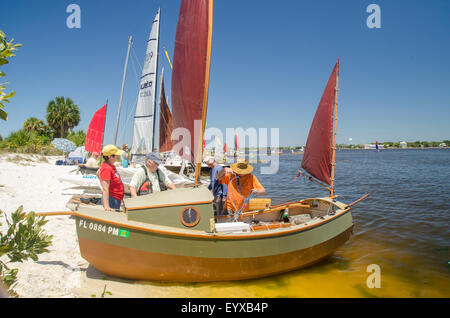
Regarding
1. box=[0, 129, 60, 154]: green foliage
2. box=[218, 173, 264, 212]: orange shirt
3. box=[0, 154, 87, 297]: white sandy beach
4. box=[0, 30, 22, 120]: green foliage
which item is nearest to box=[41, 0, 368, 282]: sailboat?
box=[218, 173, 264, 212]: orange shirt

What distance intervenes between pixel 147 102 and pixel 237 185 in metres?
9.75

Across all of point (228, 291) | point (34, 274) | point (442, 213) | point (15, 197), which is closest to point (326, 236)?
point (228, 291)

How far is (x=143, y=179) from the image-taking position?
15.3ft

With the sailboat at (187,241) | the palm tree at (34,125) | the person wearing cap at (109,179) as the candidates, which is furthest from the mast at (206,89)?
the palm tree at (34,125)

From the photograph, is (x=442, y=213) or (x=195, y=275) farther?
(x=442, y=213)

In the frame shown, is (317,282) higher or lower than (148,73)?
lower

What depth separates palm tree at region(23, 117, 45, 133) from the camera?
34.8 meters

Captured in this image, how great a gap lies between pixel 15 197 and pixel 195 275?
26.5 feet

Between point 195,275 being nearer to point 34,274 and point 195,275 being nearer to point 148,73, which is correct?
point 34,274

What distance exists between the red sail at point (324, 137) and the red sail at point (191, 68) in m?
3.97

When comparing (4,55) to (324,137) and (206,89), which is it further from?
(324,137)

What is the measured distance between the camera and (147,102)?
529 inches

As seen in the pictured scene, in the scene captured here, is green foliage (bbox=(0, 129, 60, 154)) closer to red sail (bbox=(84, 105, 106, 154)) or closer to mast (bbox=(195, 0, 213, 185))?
red sail (bbox=(84, 105, 106, 154))
